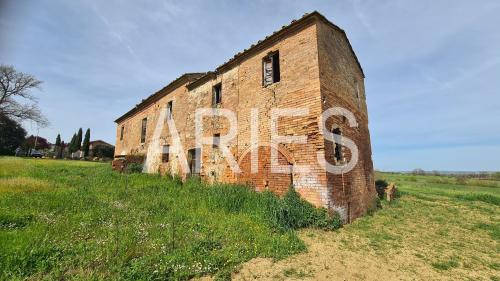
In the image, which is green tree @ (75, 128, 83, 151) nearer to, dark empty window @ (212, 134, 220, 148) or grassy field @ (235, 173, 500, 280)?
dark empty window @ (212, 134, 220, 148)

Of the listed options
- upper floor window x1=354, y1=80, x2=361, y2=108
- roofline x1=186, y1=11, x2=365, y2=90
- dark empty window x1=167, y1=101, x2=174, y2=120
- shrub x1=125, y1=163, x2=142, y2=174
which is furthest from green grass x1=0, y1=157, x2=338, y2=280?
dark empty window x1=167, y1=101, x2=174, y2=120

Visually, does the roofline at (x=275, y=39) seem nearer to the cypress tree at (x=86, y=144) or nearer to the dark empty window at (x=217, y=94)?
the dark empty window at (x=217, y=94)

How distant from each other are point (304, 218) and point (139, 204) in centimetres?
491

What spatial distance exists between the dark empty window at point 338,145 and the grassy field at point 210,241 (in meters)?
2.05

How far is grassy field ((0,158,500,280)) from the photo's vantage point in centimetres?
391

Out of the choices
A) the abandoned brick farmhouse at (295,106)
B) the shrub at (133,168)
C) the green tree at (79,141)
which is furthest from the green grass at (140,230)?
the green tree at (79,141)

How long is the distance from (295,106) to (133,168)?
11981mm

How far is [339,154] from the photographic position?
8.01 meters

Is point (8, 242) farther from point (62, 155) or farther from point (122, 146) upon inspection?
point (62, 155)

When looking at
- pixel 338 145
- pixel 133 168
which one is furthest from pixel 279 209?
pixel 133 168

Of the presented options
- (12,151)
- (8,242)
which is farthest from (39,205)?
(12,151)

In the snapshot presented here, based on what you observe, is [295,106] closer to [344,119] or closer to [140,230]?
[344,119]

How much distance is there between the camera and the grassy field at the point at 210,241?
12.8ft

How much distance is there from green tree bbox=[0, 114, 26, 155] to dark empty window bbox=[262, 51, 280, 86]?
125ft
